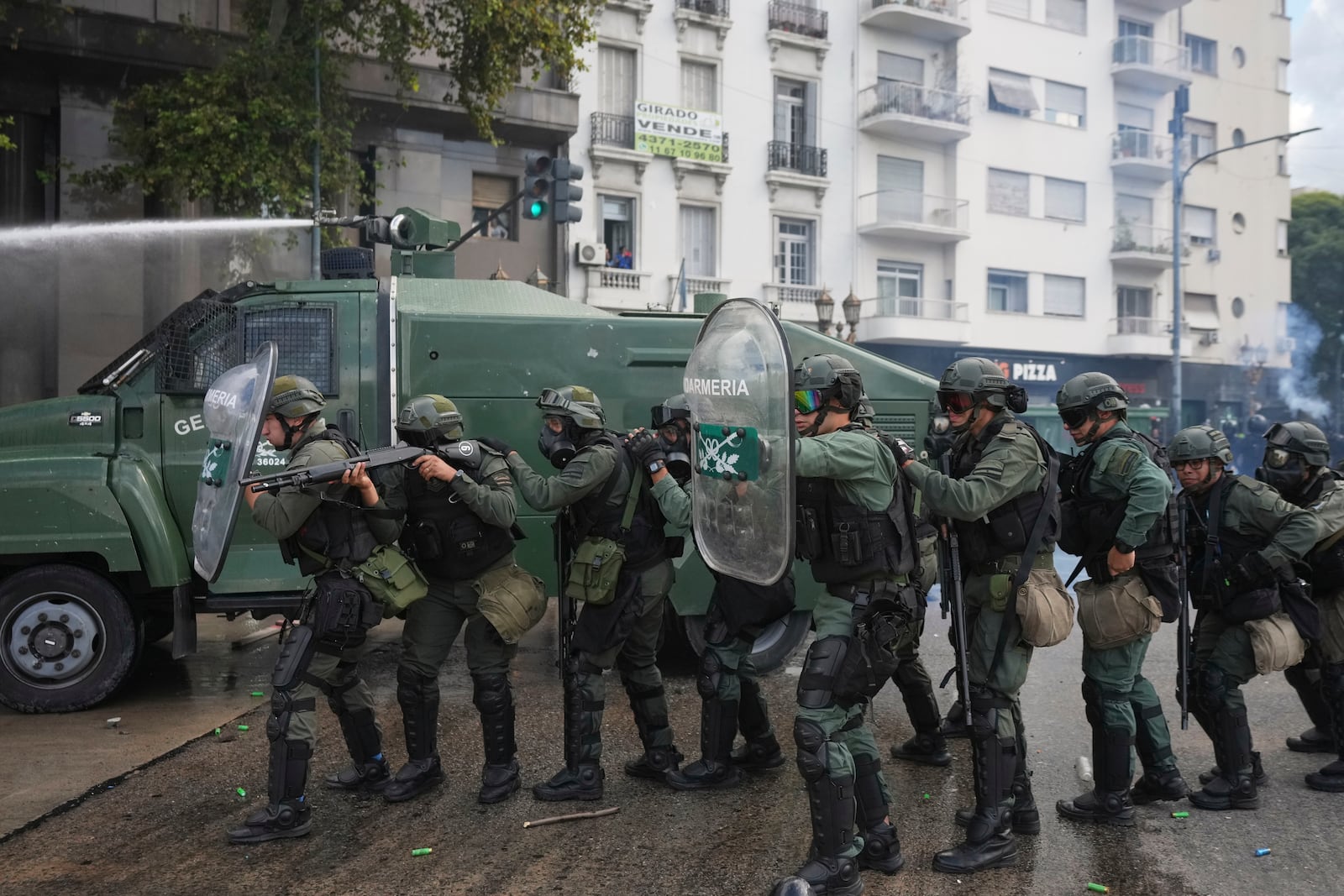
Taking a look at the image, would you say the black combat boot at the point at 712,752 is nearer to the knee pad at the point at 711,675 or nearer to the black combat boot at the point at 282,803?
the knee pad at the point at 711,675

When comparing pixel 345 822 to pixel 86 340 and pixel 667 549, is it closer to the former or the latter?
pixel 667 549

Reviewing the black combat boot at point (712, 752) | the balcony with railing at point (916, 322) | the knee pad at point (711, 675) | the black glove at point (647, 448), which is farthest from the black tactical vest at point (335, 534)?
the balcony with railing at point (916, 322)

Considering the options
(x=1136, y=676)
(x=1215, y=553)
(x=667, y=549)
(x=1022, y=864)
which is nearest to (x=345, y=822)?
(x=667, y=549)

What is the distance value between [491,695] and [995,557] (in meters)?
2.22

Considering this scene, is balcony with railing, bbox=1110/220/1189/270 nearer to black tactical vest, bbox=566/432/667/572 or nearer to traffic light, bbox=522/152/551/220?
traffic light, bbox=522/152/551/220

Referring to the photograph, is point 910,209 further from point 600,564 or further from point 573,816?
point 573,816

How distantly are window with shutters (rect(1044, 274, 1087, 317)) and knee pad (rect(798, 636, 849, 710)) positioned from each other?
28147 mm

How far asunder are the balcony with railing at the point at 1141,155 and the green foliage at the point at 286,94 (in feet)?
68.4

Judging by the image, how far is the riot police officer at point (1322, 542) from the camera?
5297mm

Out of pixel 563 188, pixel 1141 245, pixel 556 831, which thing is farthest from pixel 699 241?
pixel 556 831

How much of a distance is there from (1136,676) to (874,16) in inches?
966

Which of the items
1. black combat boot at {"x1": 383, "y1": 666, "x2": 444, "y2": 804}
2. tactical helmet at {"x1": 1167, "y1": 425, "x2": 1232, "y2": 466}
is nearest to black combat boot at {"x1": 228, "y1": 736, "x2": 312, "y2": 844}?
black combat boot at {"x1": 383, "y1": 666, "x2": 444, "y2": 804}

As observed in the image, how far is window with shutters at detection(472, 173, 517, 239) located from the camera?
67.5ft

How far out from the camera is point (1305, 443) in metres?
5.42
